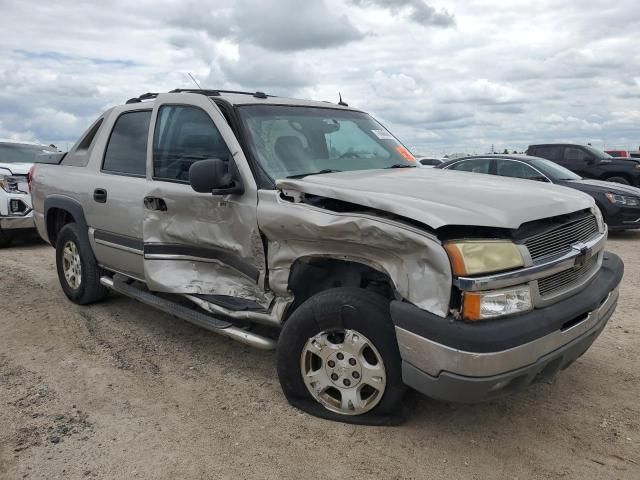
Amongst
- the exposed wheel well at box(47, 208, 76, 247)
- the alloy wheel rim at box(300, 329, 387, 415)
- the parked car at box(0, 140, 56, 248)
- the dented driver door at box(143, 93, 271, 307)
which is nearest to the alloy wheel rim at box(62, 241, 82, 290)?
the exposed wheel well at box(47, 208, 76, 247)

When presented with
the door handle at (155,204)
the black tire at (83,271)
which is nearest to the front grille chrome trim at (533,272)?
the door handle at (155,204)

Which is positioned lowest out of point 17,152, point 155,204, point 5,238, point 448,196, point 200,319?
point 5,238

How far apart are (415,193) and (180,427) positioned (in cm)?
187

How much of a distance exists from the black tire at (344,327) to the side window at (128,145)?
2093 mm

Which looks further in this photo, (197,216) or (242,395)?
(197,216)

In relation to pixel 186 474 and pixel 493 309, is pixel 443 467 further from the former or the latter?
pixel 186 474

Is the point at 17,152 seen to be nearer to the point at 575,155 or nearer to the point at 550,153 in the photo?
the point at 550,153

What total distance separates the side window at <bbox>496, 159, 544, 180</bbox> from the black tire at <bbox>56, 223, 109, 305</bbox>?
7.46m

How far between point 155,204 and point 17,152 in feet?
24.8

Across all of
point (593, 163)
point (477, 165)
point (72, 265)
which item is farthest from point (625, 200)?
point (72, 265)

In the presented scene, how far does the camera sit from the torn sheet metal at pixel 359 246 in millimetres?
2531

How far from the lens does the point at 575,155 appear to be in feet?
45.4

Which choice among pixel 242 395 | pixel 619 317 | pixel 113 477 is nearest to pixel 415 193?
pixel 242 395

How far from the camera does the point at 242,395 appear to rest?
11.6ft
